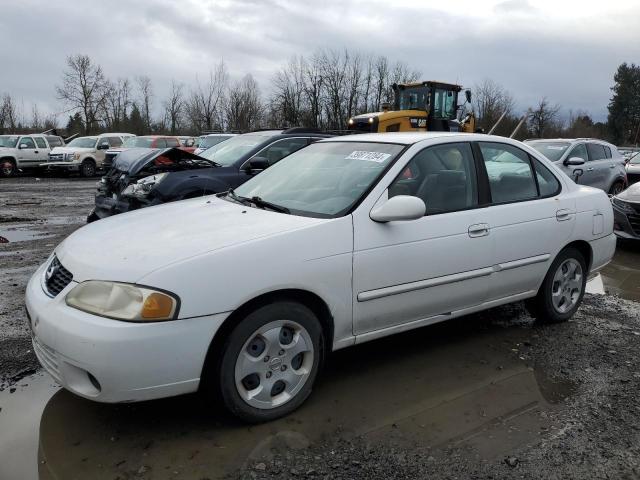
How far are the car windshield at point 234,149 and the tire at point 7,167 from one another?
55.4 ft

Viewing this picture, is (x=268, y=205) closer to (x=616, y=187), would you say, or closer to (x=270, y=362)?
(x=270, y=362)

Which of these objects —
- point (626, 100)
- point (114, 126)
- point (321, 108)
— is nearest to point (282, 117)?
point (321, 108)

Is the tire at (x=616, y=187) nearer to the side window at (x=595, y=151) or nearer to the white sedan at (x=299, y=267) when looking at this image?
the side window at (x=595, y=151)

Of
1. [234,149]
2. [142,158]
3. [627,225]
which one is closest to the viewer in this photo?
[627,225]

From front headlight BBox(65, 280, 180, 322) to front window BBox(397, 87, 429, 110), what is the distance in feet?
50.5

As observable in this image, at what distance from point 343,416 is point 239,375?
0.71 m

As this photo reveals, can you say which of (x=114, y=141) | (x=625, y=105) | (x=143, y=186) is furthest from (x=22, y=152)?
(x=625, y=105)

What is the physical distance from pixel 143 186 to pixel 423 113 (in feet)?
36.4

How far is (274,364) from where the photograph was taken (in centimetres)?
304

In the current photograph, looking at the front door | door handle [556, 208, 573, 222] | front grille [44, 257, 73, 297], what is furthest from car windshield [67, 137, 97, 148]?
door handle [556, 208, 573, 222]

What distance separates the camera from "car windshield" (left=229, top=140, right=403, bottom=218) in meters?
3.50

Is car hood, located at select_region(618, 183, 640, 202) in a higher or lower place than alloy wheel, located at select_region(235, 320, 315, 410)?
higher

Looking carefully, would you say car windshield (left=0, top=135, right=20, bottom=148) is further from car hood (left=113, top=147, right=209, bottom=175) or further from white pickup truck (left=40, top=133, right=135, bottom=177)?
car hood (left=113, top=147, right=209, bottom=175)

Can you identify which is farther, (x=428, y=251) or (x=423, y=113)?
Result: (x=423, y=113)
